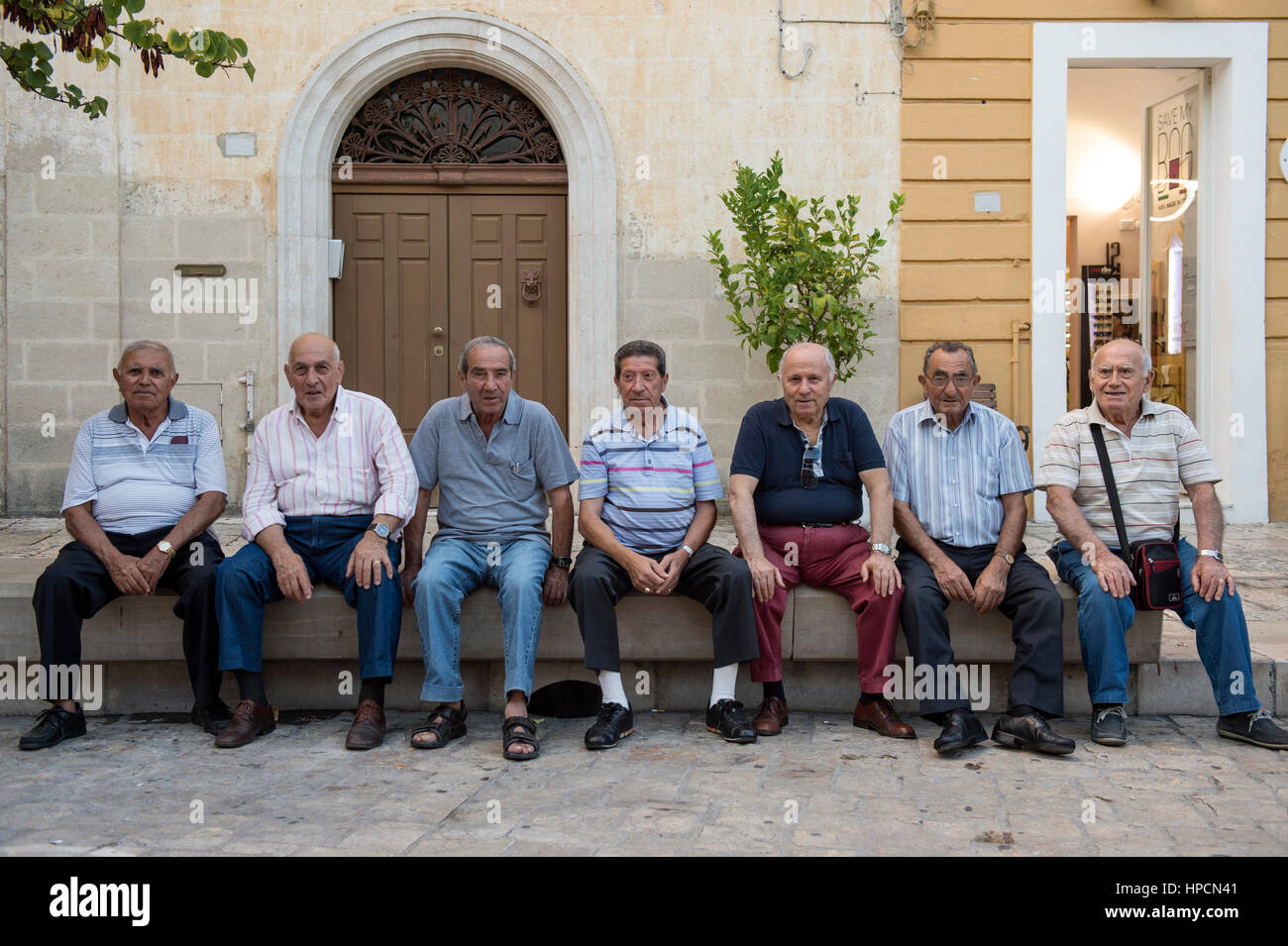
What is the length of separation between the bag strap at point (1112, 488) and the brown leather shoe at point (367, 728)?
2.80 m

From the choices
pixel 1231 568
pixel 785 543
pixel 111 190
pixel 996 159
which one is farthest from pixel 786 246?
pixel 111 190

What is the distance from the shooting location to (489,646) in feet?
16.1

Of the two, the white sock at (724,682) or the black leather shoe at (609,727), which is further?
the white sock at (724,682)

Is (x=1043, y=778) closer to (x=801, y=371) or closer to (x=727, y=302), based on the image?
(x=801, y=371)

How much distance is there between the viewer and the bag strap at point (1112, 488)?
4.78m

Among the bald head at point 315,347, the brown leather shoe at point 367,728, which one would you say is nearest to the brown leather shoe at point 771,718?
the brown leather shoe at point 367,728

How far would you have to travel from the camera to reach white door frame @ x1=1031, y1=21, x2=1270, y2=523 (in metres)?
9.44

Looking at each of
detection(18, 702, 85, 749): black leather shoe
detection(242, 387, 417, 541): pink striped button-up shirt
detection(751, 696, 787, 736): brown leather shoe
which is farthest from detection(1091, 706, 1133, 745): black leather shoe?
detection(18, 702, 85, 749): black leather shoe

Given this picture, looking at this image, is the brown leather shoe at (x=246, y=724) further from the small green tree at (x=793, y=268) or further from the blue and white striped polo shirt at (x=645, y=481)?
the small green tree at (x=793, y=268)

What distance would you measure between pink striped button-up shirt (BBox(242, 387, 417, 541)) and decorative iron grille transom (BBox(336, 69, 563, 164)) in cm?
502

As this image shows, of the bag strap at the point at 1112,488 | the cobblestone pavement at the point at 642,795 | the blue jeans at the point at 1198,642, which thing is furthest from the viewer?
the bag strap at the point at 1112,488

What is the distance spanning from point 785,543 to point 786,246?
4.19 meters

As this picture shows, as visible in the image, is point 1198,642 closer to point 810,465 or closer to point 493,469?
point 810,465

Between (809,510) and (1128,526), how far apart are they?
120 centimetres
